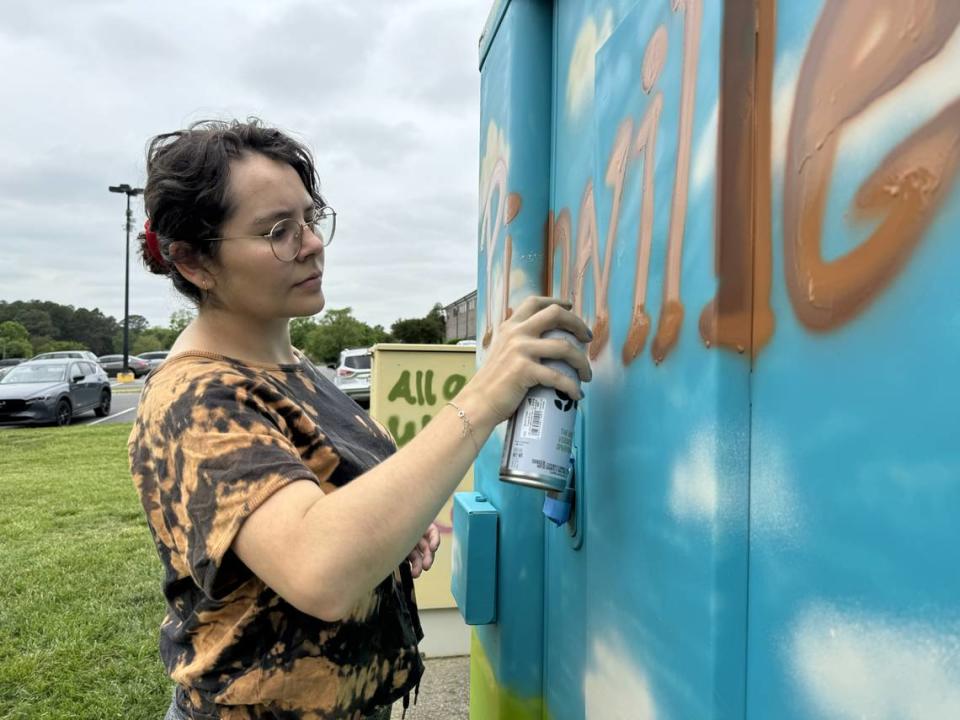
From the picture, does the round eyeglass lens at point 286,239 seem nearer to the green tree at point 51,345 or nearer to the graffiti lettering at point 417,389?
the graffiti lettering at point 417,389

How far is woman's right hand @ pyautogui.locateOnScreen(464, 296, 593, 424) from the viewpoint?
3.82ft

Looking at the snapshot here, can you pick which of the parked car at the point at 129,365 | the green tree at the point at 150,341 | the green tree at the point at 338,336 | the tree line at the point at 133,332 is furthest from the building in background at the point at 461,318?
the green tree at the point at 150,341

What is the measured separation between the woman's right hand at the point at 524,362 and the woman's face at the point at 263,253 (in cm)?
42

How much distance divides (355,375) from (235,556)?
49.6ft

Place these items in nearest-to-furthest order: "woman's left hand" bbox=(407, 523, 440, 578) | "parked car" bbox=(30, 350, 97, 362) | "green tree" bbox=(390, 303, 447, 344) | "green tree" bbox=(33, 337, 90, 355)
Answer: "woman's left hand" bbox=(407, 523, 440, 578) → "parked car" bbox=(30, 350, 97, 362) → "green tree" bbox=(390, 303, 447, 344) → "green tree" bbox=(33, 337, 90, 355)

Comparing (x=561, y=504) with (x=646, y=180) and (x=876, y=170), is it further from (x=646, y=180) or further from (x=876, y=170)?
(x=876, y=170)

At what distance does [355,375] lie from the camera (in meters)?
16.1

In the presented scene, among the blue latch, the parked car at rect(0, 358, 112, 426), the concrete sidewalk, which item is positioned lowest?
the concrete sidewalk

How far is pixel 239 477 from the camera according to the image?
1082 mm

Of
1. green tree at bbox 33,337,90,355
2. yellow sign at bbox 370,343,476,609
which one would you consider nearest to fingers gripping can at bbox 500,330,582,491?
yellow sign at bbox 370,343,476,609

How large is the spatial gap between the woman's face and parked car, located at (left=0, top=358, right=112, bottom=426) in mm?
14766

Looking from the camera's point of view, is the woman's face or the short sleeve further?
the woman's face

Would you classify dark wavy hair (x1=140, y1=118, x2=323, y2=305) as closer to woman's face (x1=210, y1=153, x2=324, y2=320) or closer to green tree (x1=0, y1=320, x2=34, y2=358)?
woman's face (x1=210, y1=153, x2=324, y2=320)

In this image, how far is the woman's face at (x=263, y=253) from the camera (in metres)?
1.35
